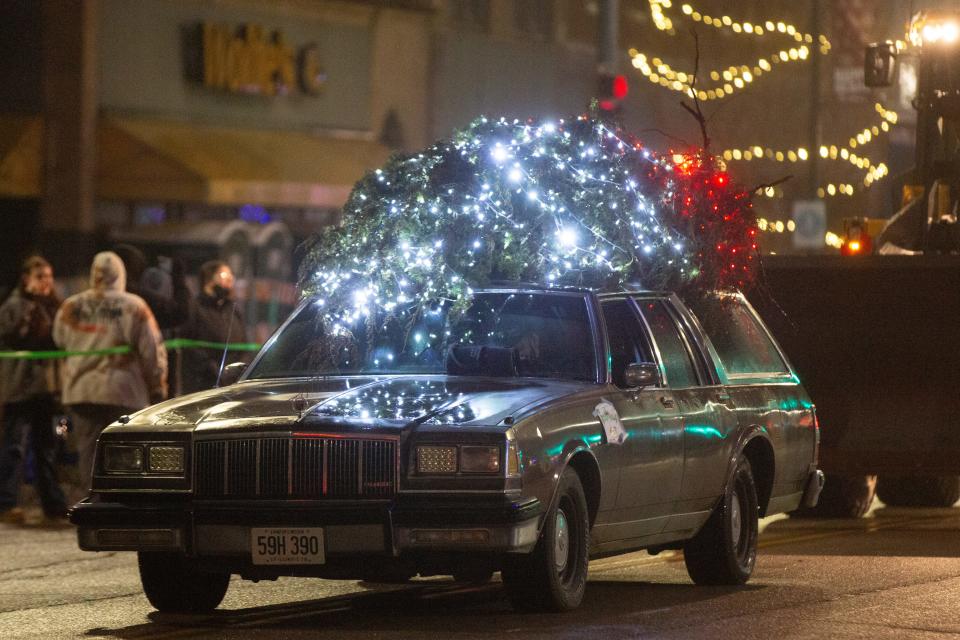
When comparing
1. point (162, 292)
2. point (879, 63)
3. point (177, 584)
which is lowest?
point (177, 584)

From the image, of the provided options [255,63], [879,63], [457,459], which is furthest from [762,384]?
[255,63]

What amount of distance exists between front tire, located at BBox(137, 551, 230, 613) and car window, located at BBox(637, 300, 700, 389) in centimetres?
253

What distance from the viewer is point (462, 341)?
34.5 feet

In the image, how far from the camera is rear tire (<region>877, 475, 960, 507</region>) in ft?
55.0

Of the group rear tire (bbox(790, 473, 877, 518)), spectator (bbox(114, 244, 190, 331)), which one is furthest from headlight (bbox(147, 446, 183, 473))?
spectator (bbox(114, 244, 190, 331))

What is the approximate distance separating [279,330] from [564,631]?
2604mm

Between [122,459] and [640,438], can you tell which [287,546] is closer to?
[122,459]

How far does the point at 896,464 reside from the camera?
14.9 m

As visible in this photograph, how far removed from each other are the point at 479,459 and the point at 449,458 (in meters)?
0.12

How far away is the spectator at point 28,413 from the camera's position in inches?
623

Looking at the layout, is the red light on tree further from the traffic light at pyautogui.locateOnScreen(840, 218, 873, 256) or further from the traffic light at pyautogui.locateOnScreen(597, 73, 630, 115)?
the traffic light at pyautogui.locateOnScreen(840, 218, 873, 256)

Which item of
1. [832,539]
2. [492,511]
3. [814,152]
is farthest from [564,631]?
[814,152]

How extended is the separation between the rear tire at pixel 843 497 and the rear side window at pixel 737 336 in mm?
3163

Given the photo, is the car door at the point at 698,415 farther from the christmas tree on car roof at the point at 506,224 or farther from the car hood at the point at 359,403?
the car hood at the point at 359,403
